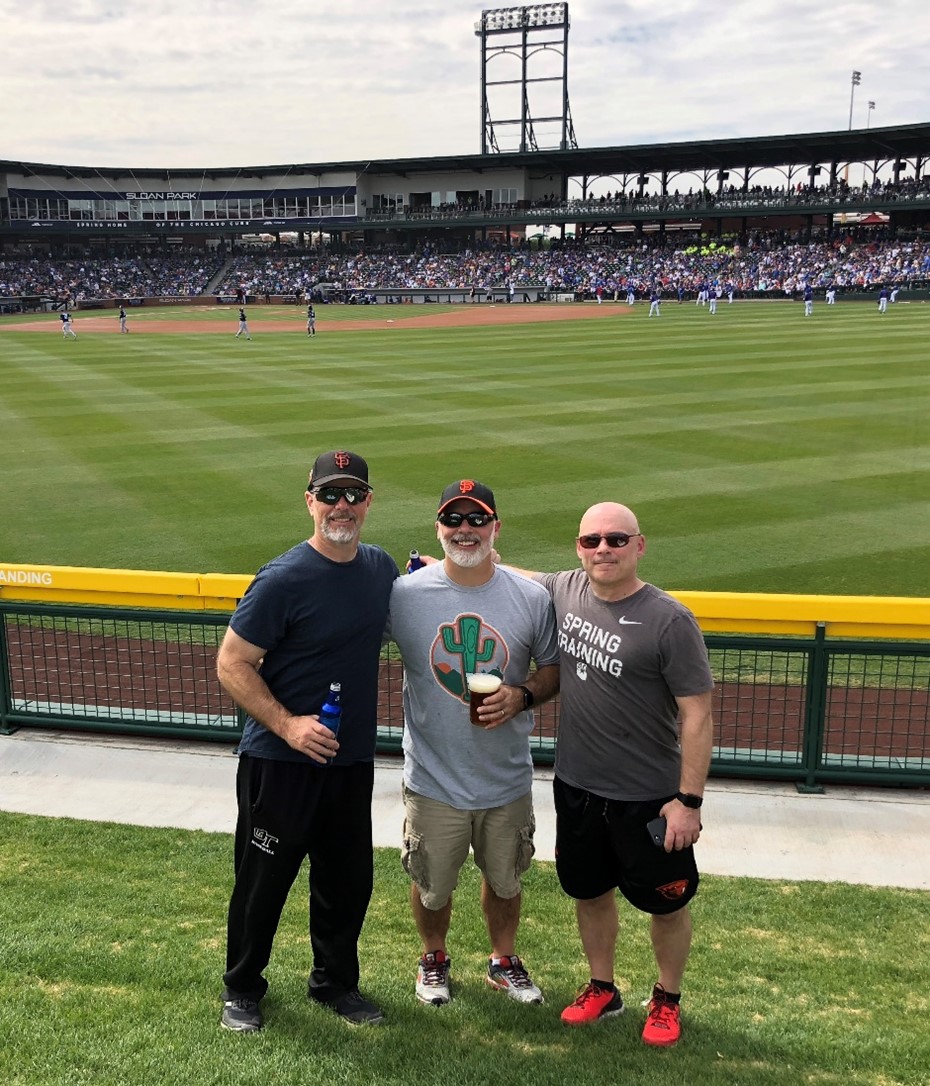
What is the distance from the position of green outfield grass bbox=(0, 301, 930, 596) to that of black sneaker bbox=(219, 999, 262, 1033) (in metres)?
7.14

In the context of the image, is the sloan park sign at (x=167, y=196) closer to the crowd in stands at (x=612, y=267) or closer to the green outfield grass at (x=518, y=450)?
the crowd in stands at (x=612, y=267)

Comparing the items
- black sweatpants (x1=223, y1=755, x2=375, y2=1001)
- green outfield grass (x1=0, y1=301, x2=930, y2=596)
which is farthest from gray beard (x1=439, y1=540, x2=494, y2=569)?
green outfield grass (x1=0, y1=301, x2=930, y2=596)

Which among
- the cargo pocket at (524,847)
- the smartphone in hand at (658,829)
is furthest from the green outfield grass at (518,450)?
the smartphone in hand at (658,829)

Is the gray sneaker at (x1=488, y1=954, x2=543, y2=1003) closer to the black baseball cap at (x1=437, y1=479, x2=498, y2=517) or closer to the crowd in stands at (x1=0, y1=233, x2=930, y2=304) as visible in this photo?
the black baseball cap at (x1=437, y1=479, x2=498, y2=517)

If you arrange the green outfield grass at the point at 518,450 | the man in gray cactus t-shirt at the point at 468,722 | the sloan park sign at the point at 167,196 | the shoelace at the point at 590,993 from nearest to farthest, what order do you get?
the man in gray cactus t-shirt at the point at 468,722 < the shoelace at the point at 590,993 < the green outfield grass at the point at 518,450 < the sloan park sign at the point at 167,196

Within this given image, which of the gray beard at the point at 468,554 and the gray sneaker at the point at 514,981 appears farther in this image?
the gray sneaker at the point at 514,981

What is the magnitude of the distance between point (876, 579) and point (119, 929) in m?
8.43

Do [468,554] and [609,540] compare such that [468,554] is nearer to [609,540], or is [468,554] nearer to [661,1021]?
[609,540]

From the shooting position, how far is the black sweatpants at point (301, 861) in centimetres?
386

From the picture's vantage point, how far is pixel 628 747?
3.76 metres

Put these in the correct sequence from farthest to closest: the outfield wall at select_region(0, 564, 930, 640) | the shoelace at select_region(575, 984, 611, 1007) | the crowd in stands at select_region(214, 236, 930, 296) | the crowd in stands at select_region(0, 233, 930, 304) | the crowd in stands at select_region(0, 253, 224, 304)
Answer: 1. the crowd in stands at select_region(0, 253, 224, 304)
2. the crowd in stands at select_region(0, 233, 930, 304)
3. the crowd in stands at select_region(214, 236, 930, 296)
4. the outfield wall at select_region(0, 564, 930, 640)
5. the shoelace at select_region(575, 984, 611, 1007)

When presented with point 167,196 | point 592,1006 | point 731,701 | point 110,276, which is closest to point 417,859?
point 592,1006

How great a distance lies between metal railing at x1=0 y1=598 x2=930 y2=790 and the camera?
6.48 metres

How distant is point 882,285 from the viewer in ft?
185
